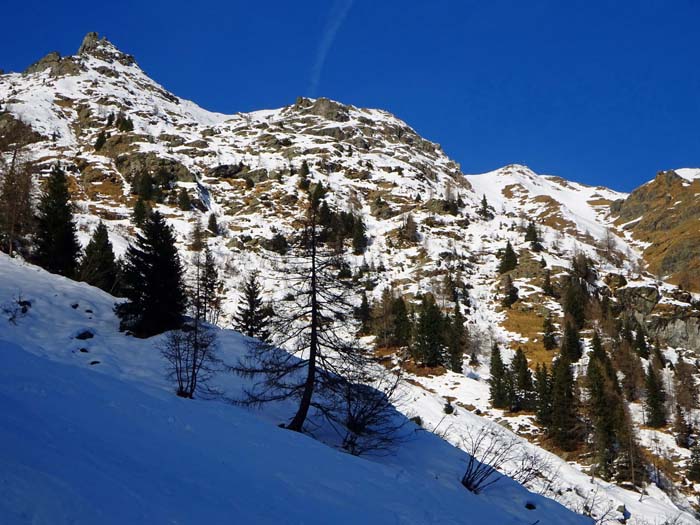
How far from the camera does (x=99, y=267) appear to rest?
33.7 meters

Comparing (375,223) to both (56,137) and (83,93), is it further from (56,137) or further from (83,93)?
(83,93)

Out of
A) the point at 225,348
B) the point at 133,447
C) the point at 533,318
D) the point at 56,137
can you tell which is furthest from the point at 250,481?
the point at 56,137

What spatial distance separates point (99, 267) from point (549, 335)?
210 feet

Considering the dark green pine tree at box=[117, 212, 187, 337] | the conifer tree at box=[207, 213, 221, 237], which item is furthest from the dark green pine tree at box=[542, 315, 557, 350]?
the conifer tree at box=[207, 213, 221, 237]

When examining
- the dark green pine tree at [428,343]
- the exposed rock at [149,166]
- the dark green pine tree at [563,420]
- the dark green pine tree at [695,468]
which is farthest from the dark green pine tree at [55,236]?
the exposed rock at [149,166]

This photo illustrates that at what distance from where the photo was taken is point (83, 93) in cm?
15662

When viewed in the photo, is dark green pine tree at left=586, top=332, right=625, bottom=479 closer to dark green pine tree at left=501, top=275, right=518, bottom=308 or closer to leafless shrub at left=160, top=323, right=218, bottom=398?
dark green pine tree at left=501, top=275, right=518, bottom=308

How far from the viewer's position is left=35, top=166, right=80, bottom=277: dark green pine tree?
28.0 metres

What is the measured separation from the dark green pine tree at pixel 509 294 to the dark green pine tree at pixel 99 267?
67.4m

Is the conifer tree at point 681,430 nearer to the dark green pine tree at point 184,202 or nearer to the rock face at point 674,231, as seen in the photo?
the rock face at point 674,231

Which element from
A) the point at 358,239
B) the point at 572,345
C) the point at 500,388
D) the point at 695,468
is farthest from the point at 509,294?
the point at 695,468

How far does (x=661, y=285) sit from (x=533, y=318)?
34.9m

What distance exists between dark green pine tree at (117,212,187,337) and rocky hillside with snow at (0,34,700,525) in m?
17.2

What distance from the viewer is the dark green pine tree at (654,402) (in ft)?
180
